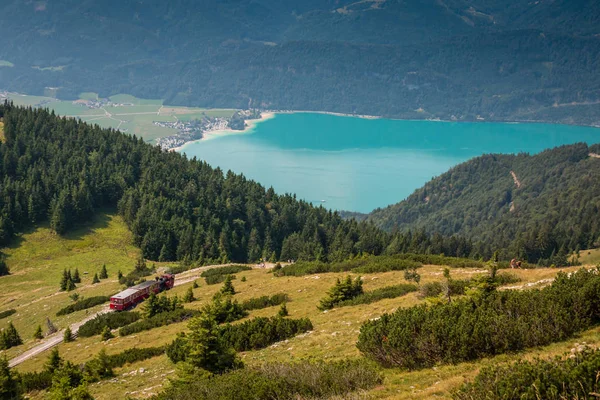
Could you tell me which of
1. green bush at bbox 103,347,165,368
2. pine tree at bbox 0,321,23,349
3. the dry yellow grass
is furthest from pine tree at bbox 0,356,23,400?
pine tree at bbox 0,321,23,349

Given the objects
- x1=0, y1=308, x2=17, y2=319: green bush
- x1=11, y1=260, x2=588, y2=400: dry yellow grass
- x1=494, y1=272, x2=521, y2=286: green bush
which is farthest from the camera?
x1=0, y1=308, x2=17, y2=319: green bush

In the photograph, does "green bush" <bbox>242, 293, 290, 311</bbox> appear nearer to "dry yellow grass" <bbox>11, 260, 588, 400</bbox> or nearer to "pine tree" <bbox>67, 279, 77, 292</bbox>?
"dry yellow grass" <bbox>11, 260, 588, 400</bbox>

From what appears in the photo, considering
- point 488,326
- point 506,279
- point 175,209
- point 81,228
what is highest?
point 175,209

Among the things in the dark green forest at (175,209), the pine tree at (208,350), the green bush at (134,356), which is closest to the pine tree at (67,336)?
the green bush at (134,356)

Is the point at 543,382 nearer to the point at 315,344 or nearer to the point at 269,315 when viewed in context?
the point at 315,344

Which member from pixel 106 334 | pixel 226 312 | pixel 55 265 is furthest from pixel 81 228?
pixel 226 312

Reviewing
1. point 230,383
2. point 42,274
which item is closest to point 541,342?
point 230,383

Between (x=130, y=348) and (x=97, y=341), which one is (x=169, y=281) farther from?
(x=130, y=348)
